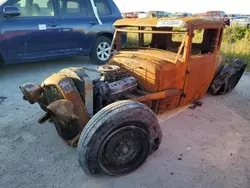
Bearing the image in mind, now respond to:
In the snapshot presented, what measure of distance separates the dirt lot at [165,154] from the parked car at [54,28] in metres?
1.80

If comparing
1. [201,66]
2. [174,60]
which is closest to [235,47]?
[201,66]

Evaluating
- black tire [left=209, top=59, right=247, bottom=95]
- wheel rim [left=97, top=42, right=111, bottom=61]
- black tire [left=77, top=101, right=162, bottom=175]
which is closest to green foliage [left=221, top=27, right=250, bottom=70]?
black tire [left=209, top=59, right=247, bottom=95]

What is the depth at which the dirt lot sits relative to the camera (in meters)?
2.49

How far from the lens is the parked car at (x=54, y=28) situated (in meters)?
5.35

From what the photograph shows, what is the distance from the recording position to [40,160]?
2.79m

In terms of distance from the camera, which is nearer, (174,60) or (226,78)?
(174,60)

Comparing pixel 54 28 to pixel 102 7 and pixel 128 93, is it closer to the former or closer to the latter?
pixel 102 7

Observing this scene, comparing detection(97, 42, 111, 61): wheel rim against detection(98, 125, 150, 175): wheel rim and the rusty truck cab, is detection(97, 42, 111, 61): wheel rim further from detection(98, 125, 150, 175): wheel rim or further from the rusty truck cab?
A: detection(98, 125, 150, 175): wheel rim

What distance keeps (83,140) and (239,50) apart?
24.7ft

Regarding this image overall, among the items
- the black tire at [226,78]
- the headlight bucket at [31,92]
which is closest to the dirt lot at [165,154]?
the black tire at [226,78]

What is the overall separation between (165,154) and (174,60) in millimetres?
1231

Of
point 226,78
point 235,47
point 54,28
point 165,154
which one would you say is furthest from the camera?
point 235,47

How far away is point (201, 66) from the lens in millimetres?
3621

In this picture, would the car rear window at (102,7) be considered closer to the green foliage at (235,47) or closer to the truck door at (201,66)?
the truck door at (201,66)
